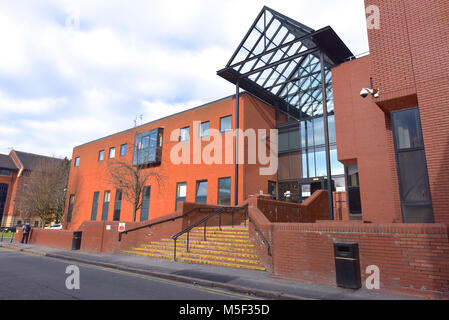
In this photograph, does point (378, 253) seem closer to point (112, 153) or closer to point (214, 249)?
point (214, 249)

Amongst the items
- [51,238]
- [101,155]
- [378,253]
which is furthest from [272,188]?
[101,155]

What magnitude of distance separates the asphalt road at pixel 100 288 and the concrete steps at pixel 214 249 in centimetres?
262

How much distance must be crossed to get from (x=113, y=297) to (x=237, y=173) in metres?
13.4

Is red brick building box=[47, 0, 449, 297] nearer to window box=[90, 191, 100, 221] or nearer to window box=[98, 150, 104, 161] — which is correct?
window box=[90, 191, 100, 221]

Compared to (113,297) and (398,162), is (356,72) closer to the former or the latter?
(398,162)

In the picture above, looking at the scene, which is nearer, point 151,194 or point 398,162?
point 398,162

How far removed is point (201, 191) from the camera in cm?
2169

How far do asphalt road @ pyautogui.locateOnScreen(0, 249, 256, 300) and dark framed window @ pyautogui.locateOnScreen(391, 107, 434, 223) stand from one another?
6704 millimetres

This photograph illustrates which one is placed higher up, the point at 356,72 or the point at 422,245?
the point at 356,72

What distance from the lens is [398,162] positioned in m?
9.96

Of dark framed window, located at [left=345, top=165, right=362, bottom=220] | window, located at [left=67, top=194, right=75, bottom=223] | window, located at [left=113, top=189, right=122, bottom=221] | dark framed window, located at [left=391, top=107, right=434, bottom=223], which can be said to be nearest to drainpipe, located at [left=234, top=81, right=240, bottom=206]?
dark framed window, located at [left=345, top=165, right=362, bottom=220]

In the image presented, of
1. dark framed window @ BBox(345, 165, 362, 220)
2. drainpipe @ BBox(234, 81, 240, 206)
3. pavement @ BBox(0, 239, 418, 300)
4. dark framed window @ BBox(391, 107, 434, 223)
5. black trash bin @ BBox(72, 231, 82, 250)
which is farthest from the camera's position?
drainpipe @ BBox(234, 81, 240, 206)

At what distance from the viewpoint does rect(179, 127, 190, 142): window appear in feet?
78.0

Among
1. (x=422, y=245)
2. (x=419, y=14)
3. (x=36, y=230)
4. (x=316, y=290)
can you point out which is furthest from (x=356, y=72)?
(x=36, y=230)
